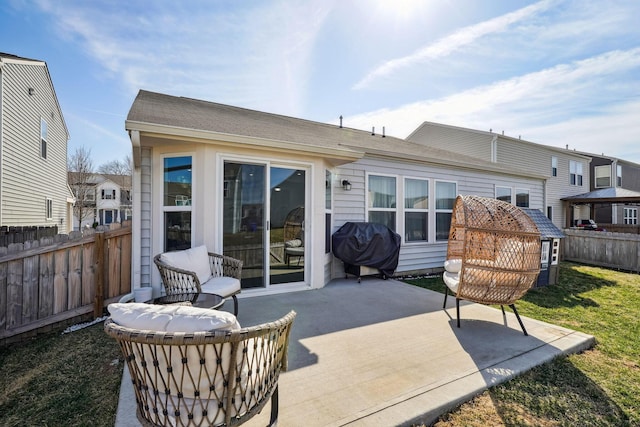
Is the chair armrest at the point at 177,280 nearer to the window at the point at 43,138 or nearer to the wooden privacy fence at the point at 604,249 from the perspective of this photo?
the wooden privacy fence at the point at 604,249

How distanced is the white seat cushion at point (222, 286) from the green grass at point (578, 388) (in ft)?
8.86

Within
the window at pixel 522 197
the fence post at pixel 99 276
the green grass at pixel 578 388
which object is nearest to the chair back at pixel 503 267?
the green grass at pixel 578 388

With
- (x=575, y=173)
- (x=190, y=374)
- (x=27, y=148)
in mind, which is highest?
(x=575, y=173)

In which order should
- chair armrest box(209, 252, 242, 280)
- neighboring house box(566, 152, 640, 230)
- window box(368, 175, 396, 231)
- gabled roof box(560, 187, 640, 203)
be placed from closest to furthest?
chair armrest box(209, 252, 242, 280) < window box(368, 175, 396, 231) < gabled roof box(560, 187, 640, 203) < neighboring house box(566, 152, 640, 230)

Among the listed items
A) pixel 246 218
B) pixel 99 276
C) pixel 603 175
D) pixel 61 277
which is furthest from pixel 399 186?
pixel 603 175

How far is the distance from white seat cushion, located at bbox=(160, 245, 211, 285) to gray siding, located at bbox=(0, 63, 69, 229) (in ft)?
27.1

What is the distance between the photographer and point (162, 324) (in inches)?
57.6

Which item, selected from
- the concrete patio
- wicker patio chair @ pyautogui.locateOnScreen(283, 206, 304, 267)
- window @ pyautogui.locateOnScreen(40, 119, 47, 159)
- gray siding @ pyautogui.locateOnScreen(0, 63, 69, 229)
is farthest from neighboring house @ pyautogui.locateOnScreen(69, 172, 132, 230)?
the concrete patio

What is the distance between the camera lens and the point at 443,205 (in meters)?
8.10

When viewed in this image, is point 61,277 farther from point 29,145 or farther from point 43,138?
point 43,138

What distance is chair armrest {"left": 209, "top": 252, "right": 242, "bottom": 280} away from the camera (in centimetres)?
430

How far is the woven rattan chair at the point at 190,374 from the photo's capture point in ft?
4.49

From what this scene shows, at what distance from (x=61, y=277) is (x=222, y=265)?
1987 mm

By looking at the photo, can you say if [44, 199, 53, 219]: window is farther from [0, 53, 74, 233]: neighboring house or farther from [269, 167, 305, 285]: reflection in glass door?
[269, 167, 305, 285]: reflection in glass door
